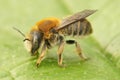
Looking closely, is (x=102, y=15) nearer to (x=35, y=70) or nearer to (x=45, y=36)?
(x=45, y=36)

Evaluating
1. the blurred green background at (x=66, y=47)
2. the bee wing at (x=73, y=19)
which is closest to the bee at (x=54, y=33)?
the bee wing at (x=73, y=19)

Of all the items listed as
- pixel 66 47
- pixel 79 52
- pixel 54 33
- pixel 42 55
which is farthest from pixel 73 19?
pixel 42 55

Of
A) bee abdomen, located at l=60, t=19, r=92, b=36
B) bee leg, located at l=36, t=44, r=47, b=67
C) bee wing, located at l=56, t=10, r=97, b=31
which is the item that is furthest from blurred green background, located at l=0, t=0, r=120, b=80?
bee wing, located at l=56, t=10, r=97, b=31

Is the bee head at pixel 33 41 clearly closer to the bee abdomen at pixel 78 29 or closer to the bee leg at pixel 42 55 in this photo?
the bee leg at pixel 42 55

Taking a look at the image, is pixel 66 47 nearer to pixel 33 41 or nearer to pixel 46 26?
pixel 46 26

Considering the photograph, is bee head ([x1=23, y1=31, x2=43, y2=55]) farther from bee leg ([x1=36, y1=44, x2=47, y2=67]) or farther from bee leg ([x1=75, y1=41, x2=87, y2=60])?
bee leg ([x1=75, y1=41, x2=87, y2=60])

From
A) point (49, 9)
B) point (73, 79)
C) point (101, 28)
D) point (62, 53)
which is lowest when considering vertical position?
point (73, 79)

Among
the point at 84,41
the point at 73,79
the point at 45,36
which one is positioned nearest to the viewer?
the point at 73,79

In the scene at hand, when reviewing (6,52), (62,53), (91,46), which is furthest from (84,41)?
(6,52)
